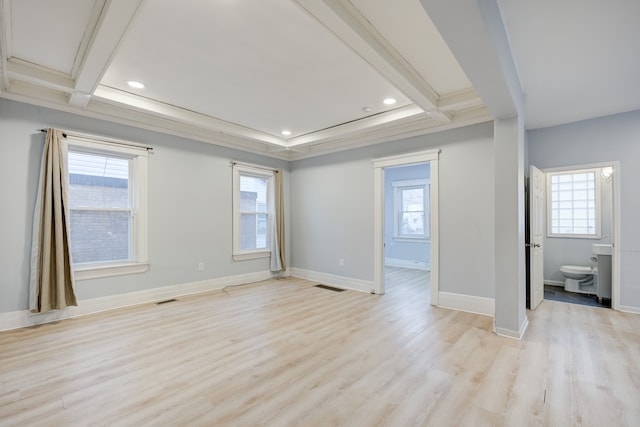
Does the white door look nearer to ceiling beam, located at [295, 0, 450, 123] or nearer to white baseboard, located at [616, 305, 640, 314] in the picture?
white baseboard, located at [616, 305, 640, 314]

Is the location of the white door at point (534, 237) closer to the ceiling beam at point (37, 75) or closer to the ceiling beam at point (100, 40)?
the ceiling beam at point (100, 40)

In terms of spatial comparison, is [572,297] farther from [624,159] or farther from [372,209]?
[372,209]

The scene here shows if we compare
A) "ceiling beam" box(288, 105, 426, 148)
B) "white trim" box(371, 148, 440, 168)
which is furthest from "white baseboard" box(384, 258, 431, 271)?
"ceiling beam" box(288, 105, 426, 148)

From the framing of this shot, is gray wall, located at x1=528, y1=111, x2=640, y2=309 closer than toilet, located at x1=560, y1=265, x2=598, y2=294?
Yes

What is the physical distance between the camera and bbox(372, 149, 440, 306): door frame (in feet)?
13.4

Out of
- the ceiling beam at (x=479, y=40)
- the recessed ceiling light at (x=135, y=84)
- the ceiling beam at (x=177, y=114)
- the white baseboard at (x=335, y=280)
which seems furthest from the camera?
the white baseboard at (x=335, y=280)

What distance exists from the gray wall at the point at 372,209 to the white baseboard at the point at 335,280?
0.08 m

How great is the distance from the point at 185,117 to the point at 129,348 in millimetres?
2836

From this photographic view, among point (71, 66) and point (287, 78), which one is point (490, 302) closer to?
point (287, 78)

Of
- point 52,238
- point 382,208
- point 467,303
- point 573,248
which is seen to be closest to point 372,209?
point 382,208

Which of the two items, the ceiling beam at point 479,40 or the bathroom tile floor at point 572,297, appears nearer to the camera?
the ceiling beam at point 479,40

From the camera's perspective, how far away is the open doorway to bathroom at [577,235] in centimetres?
Result: 419

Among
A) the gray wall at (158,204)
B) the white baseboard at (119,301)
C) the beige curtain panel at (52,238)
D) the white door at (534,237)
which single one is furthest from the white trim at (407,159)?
the beige curtain panel at (52,238)

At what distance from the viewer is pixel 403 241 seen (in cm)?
765
